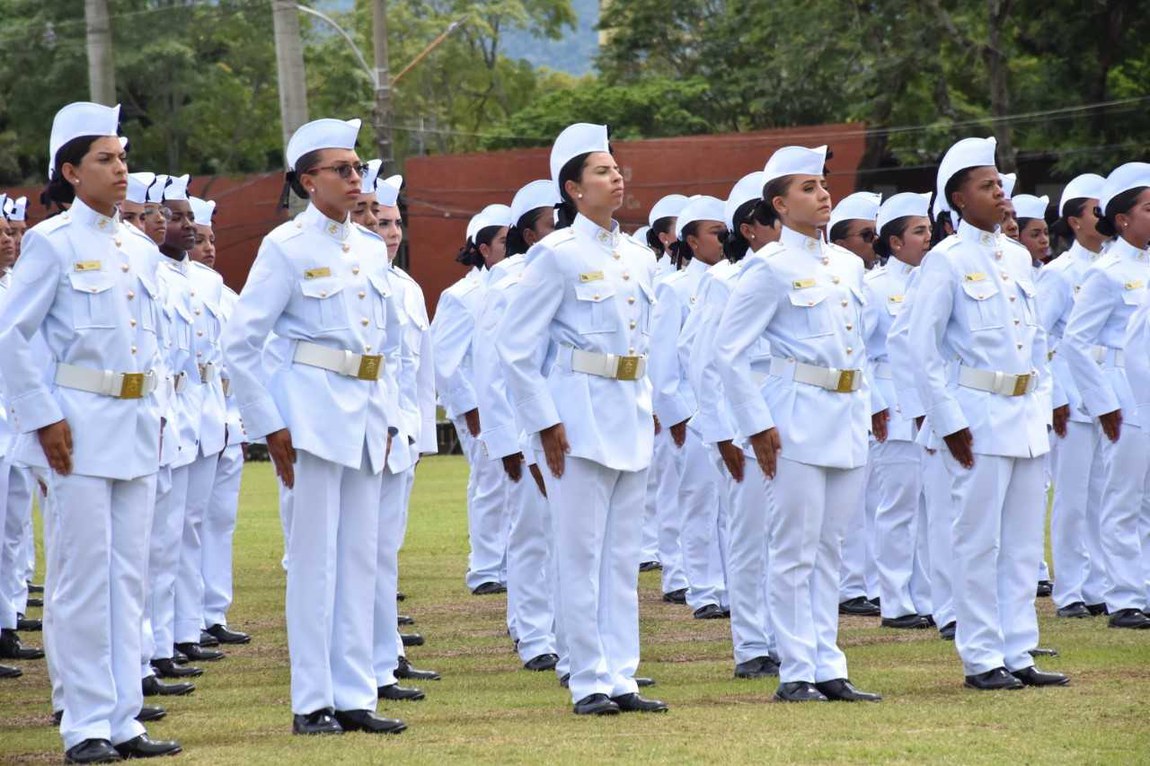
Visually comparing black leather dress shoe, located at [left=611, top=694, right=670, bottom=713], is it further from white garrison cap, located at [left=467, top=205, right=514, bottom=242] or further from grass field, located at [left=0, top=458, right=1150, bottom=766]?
white garrison cap, located at [left=467, top=205, right=514, bottom=242]

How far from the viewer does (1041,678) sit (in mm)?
9125

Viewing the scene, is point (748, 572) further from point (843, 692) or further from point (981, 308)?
point (981, 308)

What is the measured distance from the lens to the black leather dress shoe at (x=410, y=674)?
10094 mm

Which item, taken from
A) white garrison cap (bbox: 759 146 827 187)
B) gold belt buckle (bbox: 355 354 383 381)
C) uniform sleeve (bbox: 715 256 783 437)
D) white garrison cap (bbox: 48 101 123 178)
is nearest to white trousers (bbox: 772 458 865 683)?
uniform sleeve (bbox: 715 256 783 437)

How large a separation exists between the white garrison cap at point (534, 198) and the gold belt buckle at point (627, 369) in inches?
117

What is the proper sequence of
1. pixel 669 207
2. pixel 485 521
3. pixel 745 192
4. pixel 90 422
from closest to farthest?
Answer: pixel 90 422, pixel 745 192, pixel 485 521, pixel 669 207

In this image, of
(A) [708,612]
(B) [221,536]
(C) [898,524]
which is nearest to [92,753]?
(B) [221,536]

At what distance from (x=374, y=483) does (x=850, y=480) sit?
2.26 metres

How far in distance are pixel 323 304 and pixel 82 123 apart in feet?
4.06

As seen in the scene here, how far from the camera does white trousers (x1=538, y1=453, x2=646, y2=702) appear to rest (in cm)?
857

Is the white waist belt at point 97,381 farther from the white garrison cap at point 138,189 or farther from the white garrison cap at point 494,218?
the white garrison cap at point 494,218

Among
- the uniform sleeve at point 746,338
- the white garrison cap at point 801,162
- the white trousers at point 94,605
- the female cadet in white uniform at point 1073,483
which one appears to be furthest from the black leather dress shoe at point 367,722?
the female cadet in white uniform at point 1073,483

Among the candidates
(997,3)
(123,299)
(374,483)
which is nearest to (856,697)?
(374,483)

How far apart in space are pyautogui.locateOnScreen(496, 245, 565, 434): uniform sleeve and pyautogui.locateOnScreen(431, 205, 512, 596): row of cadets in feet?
14.3
